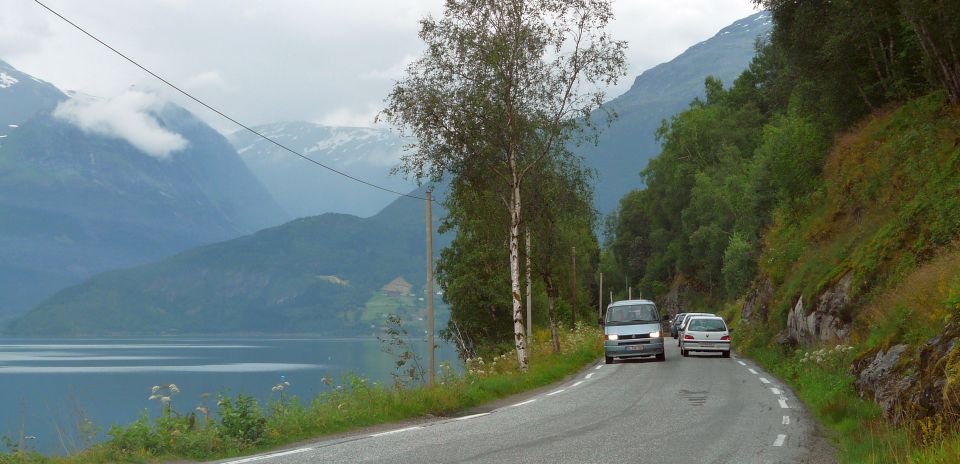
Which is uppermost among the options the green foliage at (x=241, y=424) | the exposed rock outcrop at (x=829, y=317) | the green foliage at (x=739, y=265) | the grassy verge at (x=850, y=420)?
the green foliage at (x=739, y=265)

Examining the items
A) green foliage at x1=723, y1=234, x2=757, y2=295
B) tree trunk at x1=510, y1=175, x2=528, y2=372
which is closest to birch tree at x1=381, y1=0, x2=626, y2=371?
tree trunk at x1=510, y1=175, x2=528, y2=372

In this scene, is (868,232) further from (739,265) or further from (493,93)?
(739,265)

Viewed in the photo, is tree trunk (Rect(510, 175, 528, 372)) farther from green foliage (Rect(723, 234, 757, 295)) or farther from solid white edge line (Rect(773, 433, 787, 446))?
green foliage (Rect(723, 234, 757, 295))

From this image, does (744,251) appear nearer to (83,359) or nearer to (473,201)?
(473,201)

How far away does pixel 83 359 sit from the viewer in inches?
6220

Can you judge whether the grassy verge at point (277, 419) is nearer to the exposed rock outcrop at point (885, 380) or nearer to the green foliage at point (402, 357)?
the green foliage at point (402, 357)

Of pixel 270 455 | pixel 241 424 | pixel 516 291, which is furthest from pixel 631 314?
pixel 270 455

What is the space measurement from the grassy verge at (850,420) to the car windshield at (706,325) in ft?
25.8

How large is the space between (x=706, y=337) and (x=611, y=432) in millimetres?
22463

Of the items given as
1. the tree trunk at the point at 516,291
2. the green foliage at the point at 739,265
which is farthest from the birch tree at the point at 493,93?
the green foliage at the point at 739,265

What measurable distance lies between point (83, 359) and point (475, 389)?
509 feet

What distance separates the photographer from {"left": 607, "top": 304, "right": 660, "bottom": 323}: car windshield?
105ft

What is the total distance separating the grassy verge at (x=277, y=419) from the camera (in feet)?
39.4

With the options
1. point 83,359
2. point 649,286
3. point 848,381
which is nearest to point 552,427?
point 848,381
